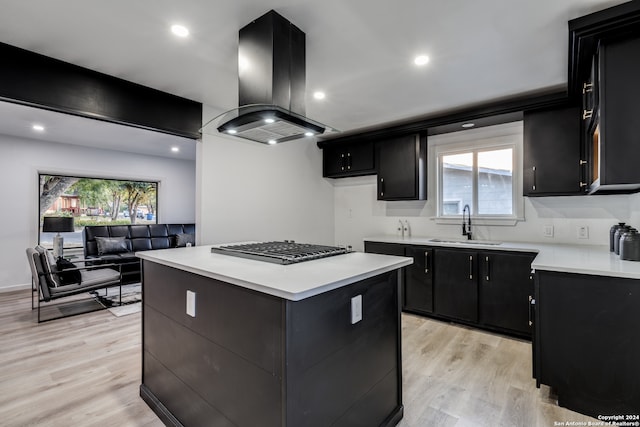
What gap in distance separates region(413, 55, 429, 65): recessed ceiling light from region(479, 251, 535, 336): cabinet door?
6.21 feet

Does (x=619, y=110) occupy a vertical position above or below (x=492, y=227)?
above

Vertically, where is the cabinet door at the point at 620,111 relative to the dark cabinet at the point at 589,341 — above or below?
above

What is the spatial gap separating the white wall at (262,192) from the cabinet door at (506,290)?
2.38 meters

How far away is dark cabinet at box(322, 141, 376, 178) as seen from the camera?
4.26 metres

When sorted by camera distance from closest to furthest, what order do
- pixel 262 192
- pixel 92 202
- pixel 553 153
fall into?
pixel 553 153
pixel 262 192
pixel 92 202

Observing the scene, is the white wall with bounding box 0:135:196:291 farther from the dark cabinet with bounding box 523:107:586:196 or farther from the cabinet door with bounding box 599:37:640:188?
the cabinet door with bounding box 599:37:640:188

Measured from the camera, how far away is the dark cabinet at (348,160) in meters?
4.26

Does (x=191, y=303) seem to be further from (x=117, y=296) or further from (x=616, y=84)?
(x=117, y=296)

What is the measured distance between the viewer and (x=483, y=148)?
3.65 meters

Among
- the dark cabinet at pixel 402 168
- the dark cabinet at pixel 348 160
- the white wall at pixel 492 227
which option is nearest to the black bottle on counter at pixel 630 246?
the white wall at pixel 492 227

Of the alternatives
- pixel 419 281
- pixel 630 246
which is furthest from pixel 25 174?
pixel 630 246

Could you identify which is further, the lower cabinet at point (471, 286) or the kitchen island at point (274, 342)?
the lower cabinet at point (471, 286)

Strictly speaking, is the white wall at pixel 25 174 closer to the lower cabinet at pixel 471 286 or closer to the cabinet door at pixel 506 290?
the lower cabinet at pixel 471 286

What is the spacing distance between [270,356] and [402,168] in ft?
10.5
